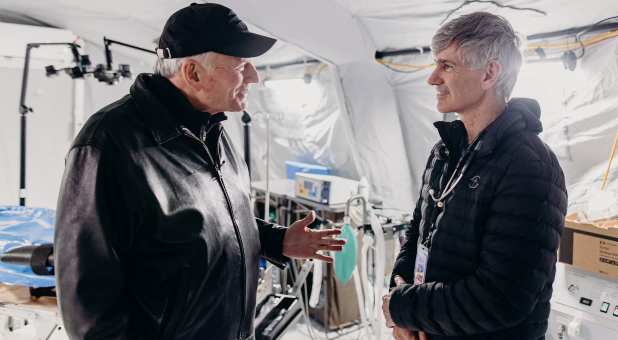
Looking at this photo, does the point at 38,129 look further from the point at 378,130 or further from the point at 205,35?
the point at 205,35

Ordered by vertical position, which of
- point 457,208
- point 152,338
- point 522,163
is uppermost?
point 522,163

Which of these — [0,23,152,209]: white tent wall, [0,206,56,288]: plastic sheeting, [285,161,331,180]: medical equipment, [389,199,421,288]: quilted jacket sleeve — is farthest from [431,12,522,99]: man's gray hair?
[0,23,152,209]: white tent wall

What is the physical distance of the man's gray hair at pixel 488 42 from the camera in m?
1.11

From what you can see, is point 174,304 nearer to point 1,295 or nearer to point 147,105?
point 147,105

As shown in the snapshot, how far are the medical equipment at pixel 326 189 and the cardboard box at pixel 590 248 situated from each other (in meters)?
1.46

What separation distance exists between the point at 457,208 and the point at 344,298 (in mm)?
2242

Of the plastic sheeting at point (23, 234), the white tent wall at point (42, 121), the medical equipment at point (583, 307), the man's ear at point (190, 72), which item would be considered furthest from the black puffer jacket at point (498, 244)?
the white tent wall at point (42, 121)

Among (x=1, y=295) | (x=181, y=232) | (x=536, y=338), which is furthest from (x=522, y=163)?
(x=1, y=295)

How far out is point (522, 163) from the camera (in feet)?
3.32

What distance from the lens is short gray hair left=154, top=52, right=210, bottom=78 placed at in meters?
1.12

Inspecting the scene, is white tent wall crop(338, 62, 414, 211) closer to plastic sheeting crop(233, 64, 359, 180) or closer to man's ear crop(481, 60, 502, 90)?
plastic sheeting crop(233, 64, 359, 180)

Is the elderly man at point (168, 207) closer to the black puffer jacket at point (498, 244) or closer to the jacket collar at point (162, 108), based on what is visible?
the jacket collar at point (162, 108)

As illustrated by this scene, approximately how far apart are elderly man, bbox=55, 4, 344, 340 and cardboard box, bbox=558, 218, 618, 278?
4.53 ft

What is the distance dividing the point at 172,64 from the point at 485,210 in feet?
2.91
